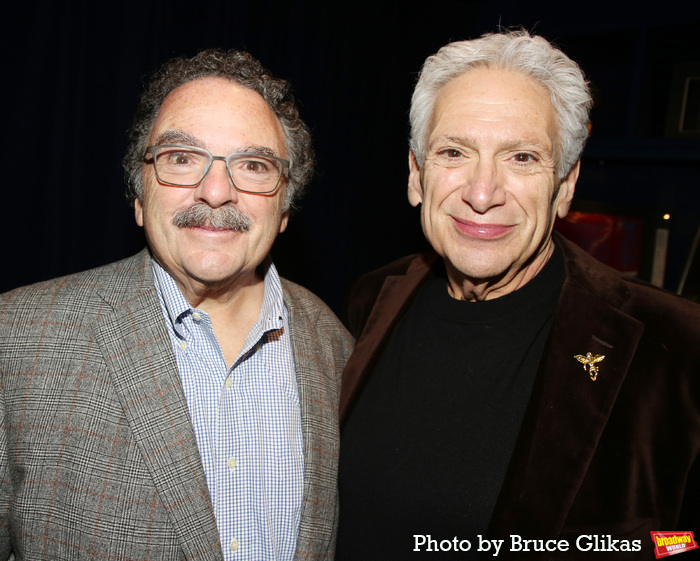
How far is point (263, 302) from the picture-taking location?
178 cm

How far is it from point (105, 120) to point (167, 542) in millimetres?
1693

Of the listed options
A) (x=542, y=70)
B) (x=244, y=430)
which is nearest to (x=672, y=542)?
(x=244, y=430)

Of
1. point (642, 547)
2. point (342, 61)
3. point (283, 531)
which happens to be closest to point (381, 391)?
point (283, 531)

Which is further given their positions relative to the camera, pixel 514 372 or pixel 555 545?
pixel 514 372

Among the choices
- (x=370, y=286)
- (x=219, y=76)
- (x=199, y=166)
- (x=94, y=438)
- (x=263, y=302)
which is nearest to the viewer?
(x=94, y=438)

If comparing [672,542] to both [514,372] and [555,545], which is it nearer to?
[555,545]

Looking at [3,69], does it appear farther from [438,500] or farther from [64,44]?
[438,500]

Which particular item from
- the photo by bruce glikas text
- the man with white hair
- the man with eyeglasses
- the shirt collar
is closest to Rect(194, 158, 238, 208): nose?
the man with eyeglasses

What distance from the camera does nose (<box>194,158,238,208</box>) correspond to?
149cm

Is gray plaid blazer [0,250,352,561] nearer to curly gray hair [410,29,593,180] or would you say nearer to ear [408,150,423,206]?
ear [408,150,423,206]

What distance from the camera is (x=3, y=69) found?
1938mm

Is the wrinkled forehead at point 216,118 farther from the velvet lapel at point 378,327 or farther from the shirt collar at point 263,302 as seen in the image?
the velvet lapel at point 378,327

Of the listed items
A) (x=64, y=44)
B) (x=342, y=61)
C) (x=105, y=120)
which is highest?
(x=342, y=61)

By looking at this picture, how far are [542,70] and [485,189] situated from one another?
0.41m
